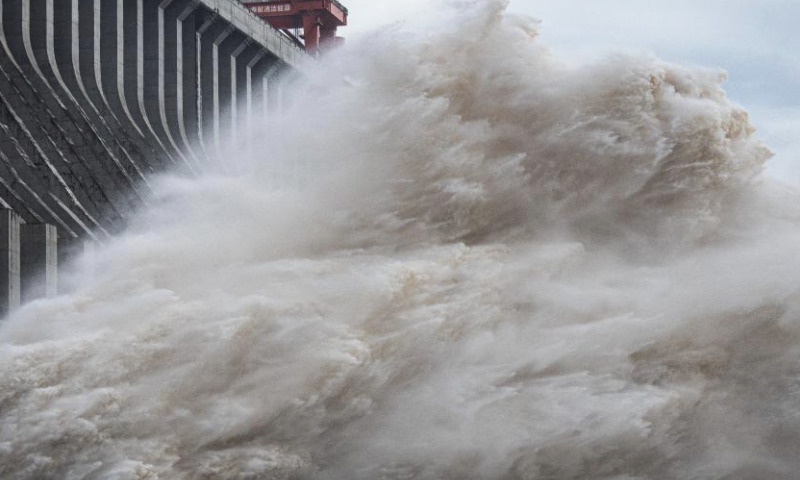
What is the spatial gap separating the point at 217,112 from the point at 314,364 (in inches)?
1206

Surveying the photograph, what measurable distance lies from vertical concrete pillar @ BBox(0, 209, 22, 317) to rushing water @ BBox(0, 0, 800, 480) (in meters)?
2.08

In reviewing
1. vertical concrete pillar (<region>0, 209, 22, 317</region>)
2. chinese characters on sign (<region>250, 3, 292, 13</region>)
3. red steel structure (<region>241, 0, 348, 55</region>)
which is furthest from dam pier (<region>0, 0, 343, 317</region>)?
chinese characters on sign (<region>250, 3, 292, 13</region>)

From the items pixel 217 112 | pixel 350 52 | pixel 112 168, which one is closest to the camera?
pixel 350 52

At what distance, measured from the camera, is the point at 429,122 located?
1531 inches

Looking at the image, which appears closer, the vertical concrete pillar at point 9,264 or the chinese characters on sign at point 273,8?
the vertical concrete pillar at point 9,264

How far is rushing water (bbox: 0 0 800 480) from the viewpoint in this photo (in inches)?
1374

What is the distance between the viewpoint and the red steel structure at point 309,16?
9038 cm

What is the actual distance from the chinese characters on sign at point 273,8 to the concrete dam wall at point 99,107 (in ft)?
75.9

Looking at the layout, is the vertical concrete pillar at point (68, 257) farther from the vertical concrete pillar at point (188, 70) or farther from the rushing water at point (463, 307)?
the vertical concrete pillar at point (188, 70)

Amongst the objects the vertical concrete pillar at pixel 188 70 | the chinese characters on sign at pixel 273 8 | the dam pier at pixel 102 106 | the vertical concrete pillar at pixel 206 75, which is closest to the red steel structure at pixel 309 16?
the chinese characters on sign at pixel 273 8

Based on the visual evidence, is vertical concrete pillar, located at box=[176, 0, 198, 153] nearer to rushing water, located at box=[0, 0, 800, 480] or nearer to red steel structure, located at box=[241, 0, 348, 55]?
rushing water, located at box=[0, 0, 800, 480]

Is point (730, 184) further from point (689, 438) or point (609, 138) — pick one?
point (689, 438)

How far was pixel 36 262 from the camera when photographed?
135 feet

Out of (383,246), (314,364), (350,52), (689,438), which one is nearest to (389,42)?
(350,52)
